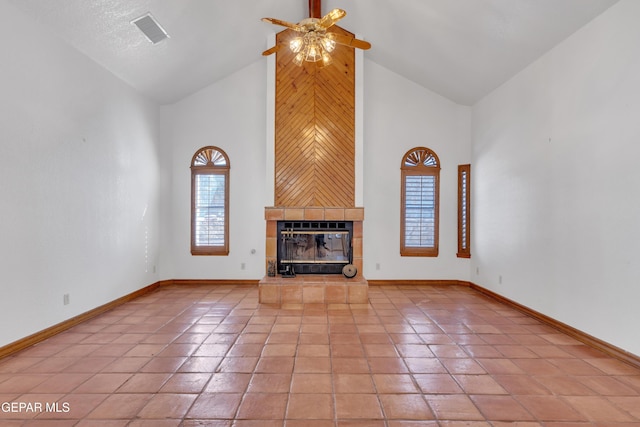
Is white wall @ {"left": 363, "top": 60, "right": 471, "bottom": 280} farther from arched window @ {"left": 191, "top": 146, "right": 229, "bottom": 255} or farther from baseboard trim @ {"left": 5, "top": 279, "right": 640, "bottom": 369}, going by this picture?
arched window @ {"left": 191, "top": 146, "right": 229, "bottom": 255}

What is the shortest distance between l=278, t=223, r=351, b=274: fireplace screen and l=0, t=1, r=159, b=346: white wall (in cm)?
235

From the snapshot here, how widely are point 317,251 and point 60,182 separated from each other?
3.43 m

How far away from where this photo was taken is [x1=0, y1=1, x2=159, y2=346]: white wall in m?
3.01

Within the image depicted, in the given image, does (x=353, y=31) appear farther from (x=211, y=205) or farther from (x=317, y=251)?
(x=211, y=205)

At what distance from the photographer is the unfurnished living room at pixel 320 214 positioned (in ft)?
8.28

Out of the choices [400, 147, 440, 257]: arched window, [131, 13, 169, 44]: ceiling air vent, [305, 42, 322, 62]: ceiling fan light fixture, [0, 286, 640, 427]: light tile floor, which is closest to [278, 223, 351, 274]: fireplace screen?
[0, 286, 640, 427]: light tile floor

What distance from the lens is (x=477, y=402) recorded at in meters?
2.28

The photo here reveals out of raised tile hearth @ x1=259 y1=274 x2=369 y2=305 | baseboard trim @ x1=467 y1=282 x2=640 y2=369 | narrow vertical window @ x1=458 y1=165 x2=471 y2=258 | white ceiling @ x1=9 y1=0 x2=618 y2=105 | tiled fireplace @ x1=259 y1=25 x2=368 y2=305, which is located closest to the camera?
baseboard trim @ x1=467 y1=282 x2=640 y2=369

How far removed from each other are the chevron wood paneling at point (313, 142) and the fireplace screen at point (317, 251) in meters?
0.53

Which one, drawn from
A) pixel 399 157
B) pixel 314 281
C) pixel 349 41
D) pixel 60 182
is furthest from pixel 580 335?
pixel 60 182

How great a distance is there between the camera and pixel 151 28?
3.93m

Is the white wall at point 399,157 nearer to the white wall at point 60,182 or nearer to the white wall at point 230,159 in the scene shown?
the white wall at point 230,159

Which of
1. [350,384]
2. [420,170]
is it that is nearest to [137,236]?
[350,384]

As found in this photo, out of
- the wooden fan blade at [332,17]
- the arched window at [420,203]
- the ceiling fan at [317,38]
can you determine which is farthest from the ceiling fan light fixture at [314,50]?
Answer: the arched window at [420,203]
